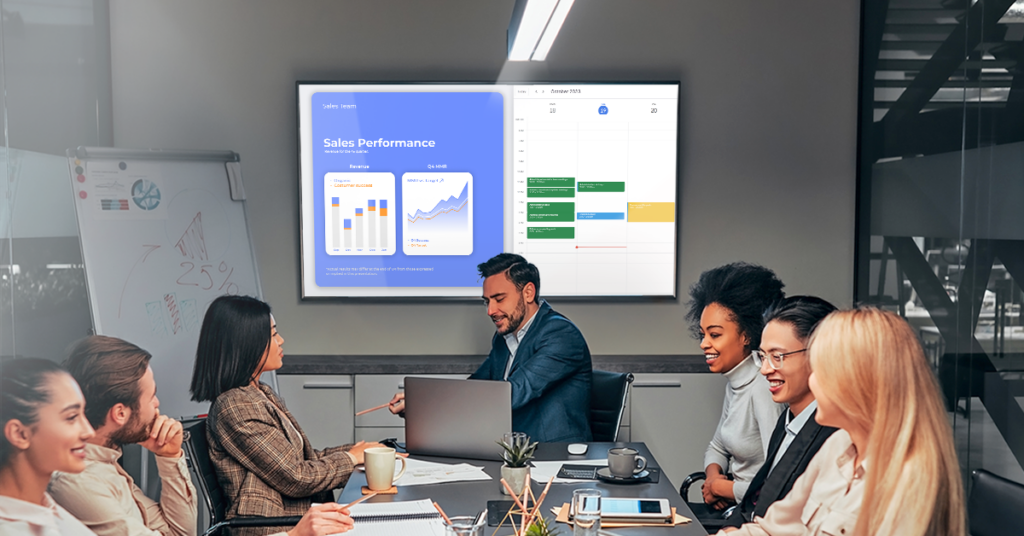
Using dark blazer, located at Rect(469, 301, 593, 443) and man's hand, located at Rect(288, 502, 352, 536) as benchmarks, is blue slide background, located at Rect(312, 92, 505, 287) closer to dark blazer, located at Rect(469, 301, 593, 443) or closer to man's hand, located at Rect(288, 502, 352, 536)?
dark blazer, located at Rect(469, 301, 593, 443)

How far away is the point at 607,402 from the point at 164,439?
5.87 feet

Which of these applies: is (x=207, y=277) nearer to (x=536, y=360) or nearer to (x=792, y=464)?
(x=536, y=360)

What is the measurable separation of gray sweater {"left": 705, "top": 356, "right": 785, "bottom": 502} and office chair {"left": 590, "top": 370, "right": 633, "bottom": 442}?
1.97 feet

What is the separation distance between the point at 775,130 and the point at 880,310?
111 inches

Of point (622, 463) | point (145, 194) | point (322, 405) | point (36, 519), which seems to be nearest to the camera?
point (36, 519)


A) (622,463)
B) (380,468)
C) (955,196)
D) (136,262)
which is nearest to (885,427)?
(622,463)

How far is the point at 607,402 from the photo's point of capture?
297cm

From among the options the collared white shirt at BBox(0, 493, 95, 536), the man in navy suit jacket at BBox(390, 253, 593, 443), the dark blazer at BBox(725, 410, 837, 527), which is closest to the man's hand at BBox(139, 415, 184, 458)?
the collared white shirt at BBox(0, 493, 95, 536)

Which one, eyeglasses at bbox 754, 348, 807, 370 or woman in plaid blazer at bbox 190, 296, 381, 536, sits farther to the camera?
woman in plaid blazer at bbox 190, 296, 381, 536

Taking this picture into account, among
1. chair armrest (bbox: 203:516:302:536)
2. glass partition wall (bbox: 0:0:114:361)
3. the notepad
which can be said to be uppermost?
glass partition wall (bbox: 0:0:114:361)

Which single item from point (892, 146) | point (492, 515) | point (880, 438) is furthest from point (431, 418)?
point (892, 146)

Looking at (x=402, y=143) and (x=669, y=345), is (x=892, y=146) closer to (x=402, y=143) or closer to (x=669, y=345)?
(x=669, y=345)

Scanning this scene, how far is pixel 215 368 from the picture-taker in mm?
2121

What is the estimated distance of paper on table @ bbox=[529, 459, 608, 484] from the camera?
2.10m
